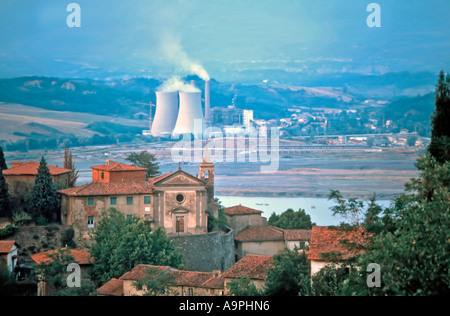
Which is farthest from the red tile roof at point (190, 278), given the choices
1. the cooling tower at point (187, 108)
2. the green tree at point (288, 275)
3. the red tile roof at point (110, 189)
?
the cooling tower at point (187, 108)

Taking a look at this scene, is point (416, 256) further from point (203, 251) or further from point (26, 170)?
point (26, 170)

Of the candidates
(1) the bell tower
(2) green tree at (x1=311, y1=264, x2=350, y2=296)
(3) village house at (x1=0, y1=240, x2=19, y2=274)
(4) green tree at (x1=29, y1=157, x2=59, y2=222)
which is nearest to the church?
(1) the bell tower

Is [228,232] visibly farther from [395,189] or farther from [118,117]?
[118,117]

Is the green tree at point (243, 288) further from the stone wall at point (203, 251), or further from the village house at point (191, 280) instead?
the stone wall at point (203, 251)

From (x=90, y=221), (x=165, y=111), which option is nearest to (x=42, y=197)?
(x=90, y=221)

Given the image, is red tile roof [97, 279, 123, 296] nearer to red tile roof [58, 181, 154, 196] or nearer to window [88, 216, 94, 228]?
window [88, 216, 94, 228]

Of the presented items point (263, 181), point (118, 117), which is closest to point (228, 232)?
point (263, 181)
